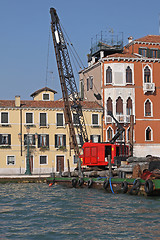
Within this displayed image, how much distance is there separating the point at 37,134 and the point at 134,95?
14013 mm

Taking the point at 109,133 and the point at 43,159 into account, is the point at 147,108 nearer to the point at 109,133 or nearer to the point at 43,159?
the point at 109,133

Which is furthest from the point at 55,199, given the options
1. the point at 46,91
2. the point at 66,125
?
the point at 46,91

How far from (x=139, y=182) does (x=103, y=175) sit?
31.0 feet

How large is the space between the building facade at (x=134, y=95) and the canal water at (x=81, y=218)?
30545mm

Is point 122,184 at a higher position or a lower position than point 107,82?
lower

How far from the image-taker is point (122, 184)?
99.4 feet

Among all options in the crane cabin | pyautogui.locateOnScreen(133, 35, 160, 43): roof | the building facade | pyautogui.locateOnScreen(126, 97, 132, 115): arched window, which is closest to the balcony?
the building facade

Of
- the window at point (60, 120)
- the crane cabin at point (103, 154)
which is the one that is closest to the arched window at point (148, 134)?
the window at point (60, 120)

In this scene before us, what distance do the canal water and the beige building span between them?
2831cm

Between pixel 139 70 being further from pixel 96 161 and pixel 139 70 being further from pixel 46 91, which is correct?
pixel 96 161

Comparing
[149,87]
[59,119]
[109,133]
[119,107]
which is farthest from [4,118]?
[149,87]

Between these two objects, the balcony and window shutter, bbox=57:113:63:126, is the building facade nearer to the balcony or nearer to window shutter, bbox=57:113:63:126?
the balcony

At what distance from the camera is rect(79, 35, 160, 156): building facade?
58.2 meters

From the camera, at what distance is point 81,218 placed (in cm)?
2000
